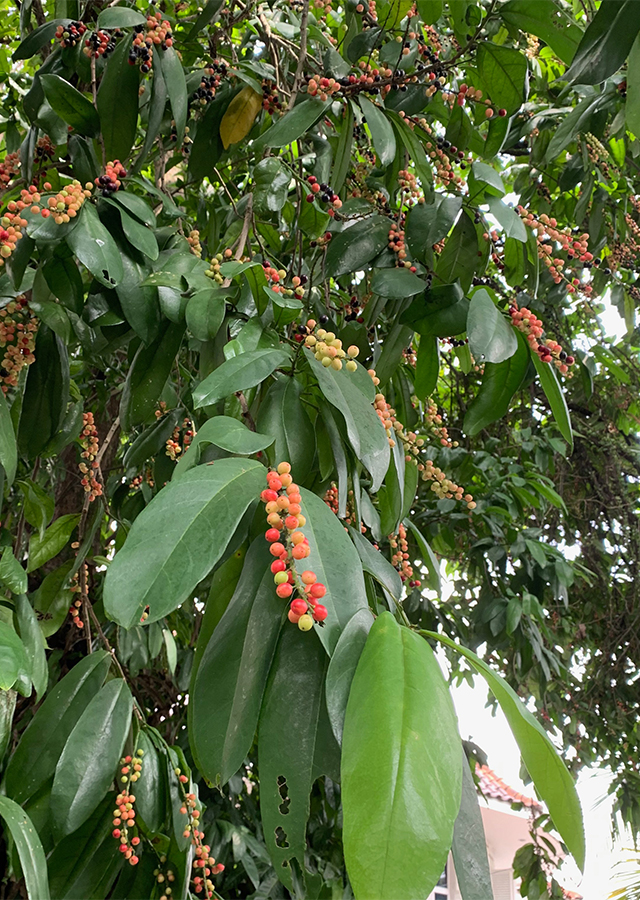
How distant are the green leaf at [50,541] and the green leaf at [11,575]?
300 millimetres

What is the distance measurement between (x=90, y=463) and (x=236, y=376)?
712 millimetres

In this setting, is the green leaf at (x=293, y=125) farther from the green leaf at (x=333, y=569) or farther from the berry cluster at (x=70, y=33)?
the green leaf at (x=333, y=569)

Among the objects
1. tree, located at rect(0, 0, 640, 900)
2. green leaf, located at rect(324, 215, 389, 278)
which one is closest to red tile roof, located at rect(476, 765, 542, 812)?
tree, located at rect(0, 0, 640, 900)

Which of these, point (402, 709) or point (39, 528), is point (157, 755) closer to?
point (39, 528)

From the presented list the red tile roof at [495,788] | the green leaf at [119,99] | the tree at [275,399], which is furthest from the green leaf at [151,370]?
the red tile roof at [495,788]

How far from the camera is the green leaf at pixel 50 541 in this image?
4.13 ft

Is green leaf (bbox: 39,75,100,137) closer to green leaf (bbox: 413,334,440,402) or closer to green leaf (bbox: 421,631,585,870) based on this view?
green leaf (bbox: 413,334,440,402)

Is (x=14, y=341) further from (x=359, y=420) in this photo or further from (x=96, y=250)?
(x=359, y=420)

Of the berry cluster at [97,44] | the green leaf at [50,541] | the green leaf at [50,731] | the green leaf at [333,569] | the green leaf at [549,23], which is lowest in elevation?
the green leaf at [50,541]

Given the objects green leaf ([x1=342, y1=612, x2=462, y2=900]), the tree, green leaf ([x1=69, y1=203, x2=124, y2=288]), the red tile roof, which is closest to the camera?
green leaf ([x1=342, y1=612, x2=462, y2=900])

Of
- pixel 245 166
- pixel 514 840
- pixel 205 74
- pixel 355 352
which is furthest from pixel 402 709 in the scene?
pixel 514 840

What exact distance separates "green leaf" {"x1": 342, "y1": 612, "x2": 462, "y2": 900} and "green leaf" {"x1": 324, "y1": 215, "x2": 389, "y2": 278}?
0.68 meters

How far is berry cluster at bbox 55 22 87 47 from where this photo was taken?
1.09 meters

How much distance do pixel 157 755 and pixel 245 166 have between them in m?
1.41
